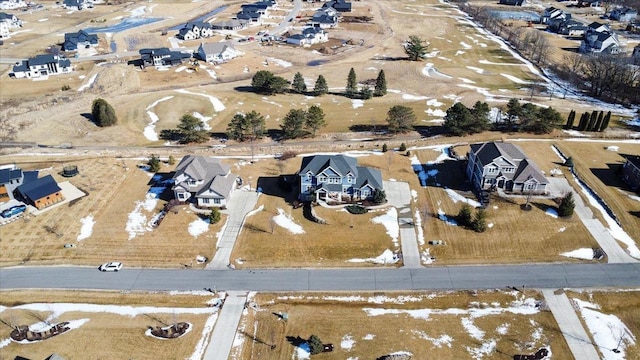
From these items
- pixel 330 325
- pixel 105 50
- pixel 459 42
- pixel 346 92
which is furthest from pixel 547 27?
pixel 330 325

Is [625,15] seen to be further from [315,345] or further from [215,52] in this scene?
[315,345]

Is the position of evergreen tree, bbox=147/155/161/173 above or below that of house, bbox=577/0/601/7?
below

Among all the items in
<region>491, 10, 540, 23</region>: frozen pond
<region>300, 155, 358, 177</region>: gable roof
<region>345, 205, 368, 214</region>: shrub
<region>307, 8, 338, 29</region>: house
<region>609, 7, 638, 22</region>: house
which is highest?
<region>609, 7, 638, 22</region>: house

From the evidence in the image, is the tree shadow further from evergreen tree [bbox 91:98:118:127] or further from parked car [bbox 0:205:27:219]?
evergreen tree [bbox 91:98:118:127]

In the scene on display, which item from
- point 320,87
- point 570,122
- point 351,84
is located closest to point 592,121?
point 570,122

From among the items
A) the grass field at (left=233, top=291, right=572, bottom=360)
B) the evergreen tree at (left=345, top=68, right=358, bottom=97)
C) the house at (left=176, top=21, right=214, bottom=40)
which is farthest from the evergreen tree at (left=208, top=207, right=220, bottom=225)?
the house at (left=176, top=21, right=214, bottom=40)

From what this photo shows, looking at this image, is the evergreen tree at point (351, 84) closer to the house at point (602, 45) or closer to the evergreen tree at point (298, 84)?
the evergreen tree at point (298, 84)

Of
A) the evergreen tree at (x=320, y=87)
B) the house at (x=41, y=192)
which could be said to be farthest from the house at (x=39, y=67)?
the evergreen tree at (x=320, y=87)
